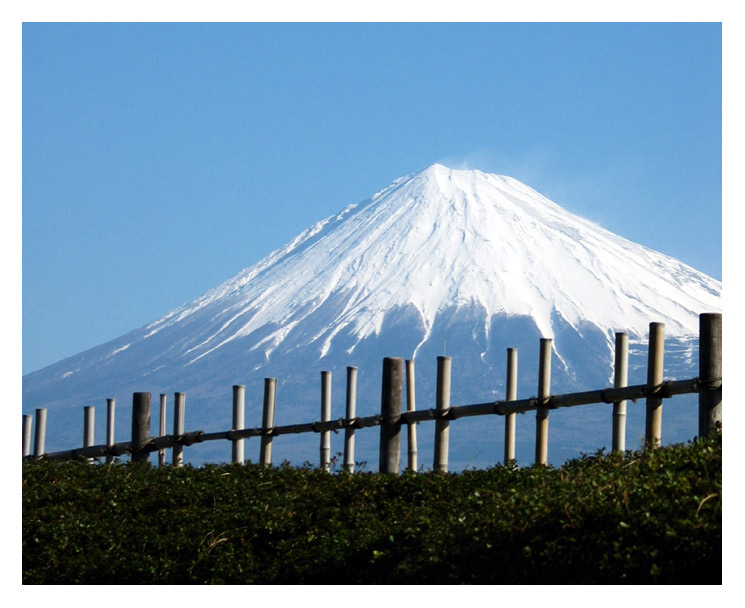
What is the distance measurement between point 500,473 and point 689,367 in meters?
135

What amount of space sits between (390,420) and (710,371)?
111 inches

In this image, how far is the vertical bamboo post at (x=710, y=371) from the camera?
21.2 ft

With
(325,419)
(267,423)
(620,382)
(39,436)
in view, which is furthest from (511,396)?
(39,436)

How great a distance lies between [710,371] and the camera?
6.46 meters

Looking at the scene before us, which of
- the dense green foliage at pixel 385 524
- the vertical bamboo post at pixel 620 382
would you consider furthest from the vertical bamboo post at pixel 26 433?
the vertical bamboo post at pixel 620 382

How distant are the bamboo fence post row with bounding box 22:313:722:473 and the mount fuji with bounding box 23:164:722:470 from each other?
115945 mm

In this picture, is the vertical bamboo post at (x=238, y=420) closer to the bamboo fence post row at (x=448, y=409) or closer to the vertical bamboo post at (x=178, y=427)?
the bamboo fence post row at (x=448, y=409)

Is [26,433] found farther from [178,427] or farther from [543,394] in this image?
[543,394]

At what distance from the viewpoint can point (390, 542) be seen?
5.82 meters

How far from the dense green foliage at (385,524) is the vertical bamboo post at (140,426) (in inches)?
79.1

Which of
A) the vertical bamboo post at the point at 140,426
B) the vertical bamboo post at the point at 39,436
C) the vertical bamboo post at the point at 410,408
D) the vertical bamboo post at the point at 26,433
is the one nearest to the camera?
the vertical bamboo post at the point at 410,408

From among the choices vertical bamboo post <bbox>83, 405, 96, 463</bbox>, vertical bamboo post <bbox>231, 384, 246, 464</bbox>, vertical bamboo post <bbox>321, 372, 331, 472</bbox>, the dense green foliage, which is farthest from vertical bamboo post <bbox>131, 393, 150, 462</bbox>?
vertical bamboo post <bbox>83, 405, 96, 463</bbox>

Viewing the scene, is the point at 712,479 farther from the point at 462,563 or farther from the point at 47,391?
the point at 47,391

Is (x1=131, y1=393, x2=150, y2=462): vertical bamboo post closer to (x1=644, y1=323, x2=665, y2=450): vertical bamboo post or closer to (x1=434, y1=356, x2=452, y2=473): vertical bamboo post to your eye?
(x1=434, y1=356, x2=452, y2=473): vertical bamboo post
